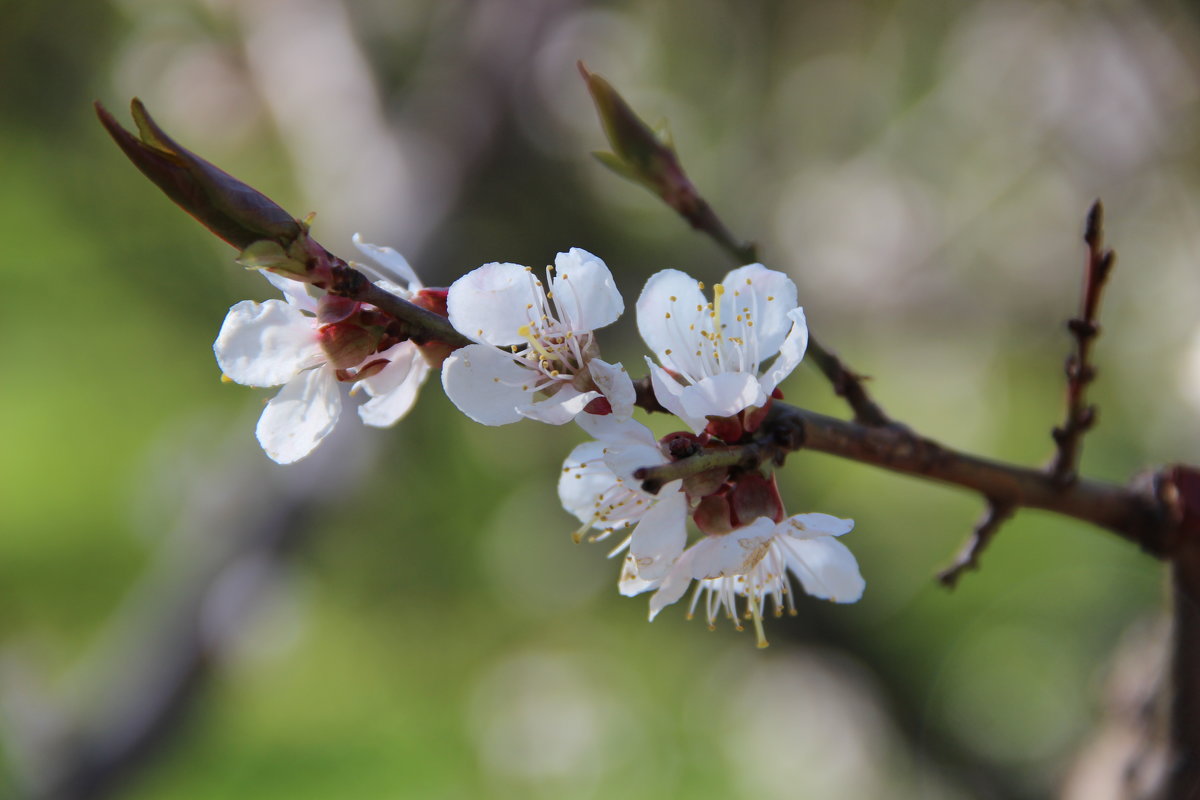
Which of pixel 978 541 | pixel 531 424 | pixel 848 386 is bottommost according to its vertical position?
pixel 531 424

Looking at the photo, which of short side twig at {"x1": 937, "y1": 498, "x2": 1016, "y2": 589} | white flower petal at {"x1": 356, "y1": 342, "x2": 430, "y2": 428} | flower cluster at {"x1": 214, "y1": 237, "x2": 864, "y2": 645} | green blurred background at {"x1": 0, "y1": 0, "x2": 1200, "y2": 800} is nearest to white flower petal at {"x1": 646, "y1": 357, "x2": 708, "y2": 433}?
flower cluster at {"x1": 214, "y1": 237, "x2": 864, "y2": 645}

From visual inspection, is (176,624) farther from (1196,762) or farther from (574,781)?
(1196,762)

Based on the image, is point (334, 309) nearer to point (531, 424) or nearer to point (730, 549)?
point (730, 549)

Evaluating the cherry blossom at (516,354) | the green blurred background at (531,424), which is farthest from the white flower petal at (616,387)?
the green blurred background at (531,424)

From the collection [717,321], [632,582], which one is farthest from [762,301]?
[632,582]

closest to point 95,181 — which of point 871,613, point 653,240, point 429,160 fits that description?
point 429,160

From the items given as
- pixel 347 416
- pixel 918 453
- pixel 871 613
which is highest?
pixel 918 453
